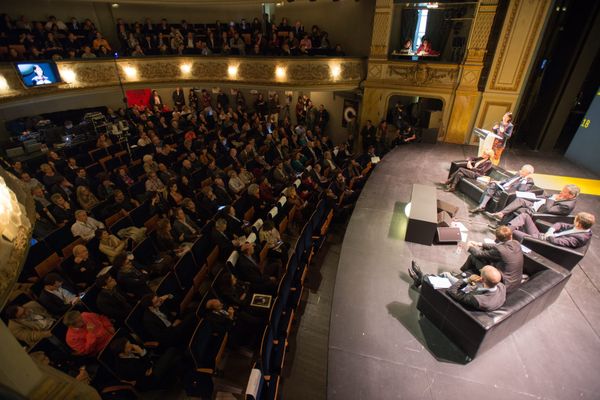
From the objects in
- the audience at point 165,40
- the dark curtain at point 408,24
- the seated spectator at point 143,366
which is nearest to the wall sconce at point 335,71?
the audience at point 165,40

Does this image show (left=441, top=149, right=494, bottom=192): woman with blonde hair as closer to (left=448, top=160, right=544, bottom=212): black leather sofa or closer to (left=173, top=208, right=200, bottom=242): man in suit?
(left=448, top=160, right=544, bottom=212): black leather sofa

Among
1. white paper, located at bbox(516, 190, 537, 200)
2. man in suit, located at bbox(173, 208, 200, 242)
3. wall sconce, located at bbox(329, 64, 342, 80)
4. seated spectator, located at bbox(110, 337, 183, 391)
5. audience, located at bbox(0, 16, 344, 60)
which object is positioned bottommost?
seated spectator, located at bbox(110, 337, 183, 391)

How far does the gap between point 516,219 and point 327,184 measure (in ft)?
12.5

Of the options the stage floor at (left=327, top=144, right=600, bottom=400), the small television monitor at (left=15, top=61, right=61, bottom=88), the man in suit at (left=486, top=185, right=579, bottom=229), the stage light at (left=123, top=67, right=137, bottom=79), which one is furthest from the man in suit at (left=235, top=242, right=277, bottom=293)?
the stage light at (left=123, top=67, right=137, bottom=79)

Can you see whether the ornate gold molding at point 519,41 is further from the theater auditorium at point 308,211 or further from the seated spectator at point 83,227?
the seated spectator at point 83,227

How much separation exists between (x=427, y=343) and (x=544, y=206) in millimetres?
3098

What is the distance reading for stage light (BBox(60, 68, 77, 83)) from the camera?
887cm

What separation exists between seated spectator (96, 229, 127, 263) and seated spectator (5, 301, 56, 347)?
107 centimetres

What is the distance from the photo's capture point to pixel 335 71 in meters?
9.50

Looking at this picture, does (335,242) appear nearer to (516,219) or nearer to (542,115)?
(516,219)

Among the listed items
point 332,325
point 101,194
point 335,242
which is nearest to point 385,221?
point 335,242

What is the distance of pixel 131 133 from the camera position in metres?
9.97

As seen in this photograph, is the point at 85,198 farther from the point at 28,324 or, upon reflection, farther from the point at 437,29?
the point at 437,29

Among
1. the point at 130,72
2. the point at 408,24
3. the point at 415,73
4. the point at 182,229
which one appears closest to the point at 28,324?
the point at 182,229
